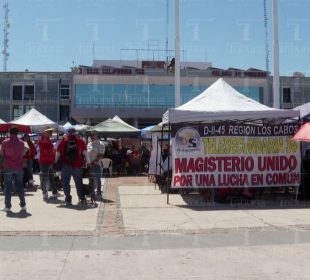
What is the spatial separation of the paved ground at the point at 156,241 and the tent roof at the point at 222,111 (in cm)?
214

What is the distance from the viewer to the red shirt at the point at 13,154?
37.2 ft

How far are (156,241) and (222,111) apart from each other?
5376 millimetres

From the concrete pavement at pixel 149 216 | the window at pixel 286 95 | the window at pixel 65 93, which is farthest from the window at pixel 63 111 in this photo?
the concrete pavement at pixel 149 216

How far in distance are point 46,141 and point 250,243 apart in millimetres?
7279

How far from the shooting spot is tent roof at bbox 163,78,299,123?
12.8 m

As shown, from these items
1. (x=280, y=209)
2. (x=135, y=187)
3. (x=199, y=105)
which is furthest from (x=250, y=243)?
(x=135, y=187)

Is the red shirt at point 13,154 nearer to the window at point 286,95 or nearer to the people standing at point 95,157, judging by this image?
the people standing at point 95,157

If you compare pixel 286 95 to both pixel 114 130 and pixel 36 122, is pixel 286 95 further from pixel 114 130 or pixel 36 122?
pixel 36 122

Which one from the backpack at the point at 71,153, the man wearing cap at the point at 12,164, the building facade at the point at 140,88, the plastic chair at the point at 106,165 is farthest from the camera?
the building facade at the point at 140,88

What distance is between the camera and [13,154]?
1134 cm

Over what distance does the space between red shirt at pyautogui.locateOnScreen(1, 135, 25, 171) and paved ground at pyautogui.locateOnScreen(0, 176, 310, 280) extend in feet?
3.45

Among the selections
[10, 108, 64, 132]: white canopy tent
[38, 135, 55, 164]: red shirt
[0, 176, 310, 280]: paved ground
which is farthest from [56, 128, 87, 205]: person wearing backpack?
[10, 108, 64, 132]: white canopy tent

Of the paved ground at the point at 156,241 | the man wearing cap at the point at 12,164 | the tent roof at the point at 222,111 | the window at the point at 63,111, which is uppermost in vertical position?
the window at the point at 63,111

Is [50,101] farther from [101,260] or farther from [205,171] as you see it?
[101,260]
